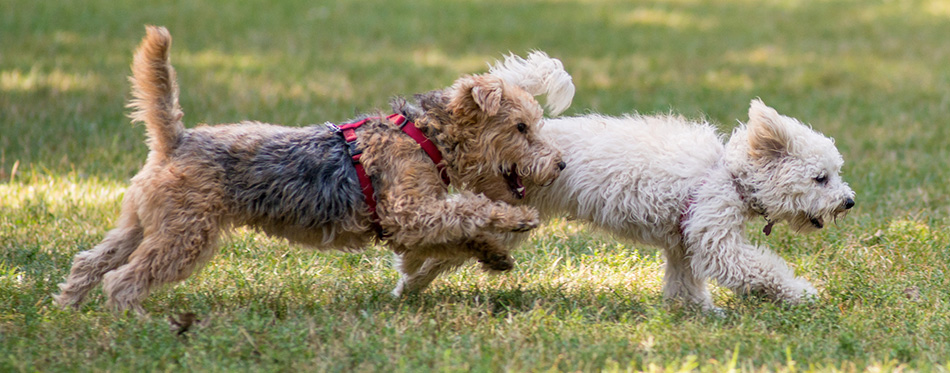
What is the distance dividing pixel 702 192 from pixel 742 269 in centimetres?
44

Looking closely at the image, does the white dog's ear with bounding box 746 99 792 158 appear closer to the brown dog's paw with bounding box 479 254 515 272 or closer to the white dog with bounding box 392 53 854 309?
the white dog with bounding box 392 53 854 309

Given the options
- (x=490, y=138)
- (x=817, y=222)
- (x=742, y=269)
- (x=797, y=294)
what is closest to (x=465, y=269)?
(x=490, y=138)

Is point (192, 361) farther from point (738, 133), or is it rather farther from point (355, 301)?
point (738, 133)

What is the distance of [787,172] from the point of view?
495 cm

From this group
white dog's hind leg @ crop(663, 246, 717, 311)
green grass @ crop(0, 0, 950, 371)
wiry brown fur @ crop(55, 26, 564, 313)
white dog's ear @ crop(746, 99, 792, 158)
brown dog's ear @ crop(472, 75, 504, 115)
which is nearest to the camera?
green grass @ crop(0, 0, 950, 371)

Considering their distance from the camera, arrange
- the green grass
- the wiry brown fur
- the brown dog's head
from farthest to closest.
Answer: the brown dog's head → the wiry brown fur → the green grass

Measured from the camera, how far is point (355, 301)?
5078 mm

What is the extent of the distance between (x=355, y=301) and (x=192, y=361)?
123cm

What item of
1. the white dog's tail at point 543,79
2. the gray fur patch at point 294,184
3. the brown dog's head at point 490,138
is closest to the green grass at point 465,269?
the gray fur patch at point 294,184

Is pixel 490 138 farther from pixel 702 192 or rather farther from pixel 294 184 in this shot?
pixel 702 192

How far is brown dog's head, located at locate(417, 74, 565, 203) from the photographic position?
471 cm

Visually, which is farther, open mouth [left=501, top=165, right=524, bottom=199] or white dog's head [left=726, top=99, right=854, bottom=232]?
white dog's head [left=726, top=99, right=854, bottom=232]

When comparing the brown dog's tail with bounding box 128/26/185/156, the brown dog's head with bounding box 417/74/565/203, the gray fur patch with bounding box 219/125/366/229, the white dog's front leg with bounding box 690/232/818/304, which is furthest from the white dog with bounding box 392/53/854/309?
the brown dog's tail with bounding box 128/26/185/156

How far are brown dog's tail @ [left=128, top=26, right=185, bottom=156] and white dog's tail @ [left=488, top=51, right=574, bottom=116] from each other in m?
1.66
